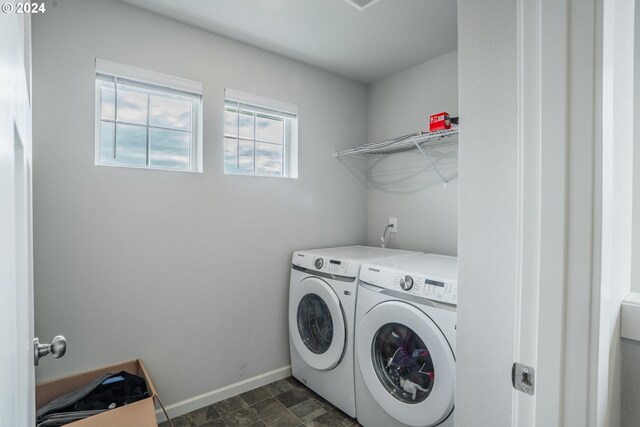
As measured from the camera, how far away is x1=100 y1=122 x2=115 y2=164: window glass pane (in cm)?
182

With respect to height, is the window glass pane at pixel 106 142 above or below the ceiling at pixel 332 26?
below

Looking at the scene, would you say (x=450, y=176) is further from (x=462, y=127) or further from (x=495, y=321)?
(x=495, y=321)

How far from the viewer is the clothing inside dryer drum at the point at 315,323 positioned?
6.85 feet

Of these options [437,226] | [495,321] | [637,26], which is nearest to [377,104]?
[437,226]

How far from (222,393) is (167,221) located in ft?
3.95

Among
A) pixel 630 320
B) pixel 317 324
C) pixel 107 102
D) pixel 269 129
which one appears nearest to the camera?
pixel 630 320

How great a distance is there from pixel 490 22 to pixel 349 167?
2.05 m

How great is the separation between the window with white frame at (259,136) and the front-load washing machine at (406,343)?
116 centimetres

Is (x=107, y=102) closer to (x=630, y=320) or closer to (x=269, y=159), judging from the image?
(x=269, y=159)

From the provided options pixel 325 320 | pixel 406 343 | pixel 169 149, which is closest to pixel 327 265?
pixel 325 320

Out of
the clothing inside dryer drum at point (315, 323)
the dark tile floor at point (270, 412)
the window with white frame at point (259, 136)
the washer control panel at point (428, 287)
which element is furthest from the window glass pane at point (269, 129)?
the dark tile floor at point (270, 412)

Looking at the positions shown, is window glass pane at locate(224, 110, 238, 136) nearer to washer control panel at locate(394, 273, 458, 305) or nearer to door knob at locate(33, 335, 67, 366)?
washer control panel at locate(394, 273, 458, 305)

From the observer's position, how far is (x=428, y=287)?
1.46 meters

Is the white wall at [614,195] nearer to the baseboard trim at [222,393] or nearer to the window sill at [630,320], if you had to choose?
the window sill at [630,320]
